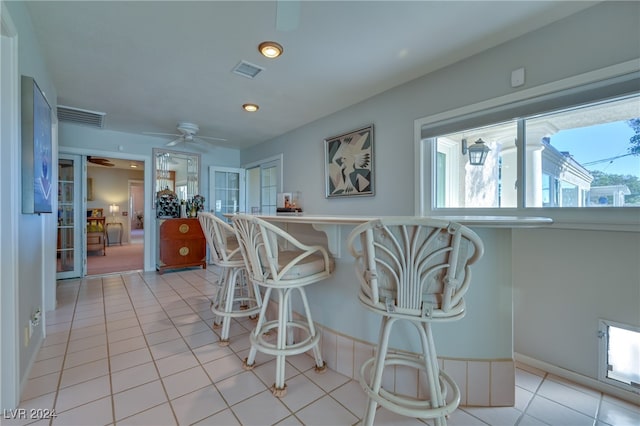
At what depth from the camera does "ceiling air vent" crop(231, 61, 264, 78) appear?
234 centimetres

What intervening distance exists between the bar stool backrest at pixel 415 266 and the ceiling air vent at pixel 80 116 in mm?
4094

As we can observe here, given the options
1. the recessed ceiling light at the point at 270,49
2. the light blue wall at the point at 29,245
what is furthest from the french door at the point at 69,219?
the recessed ceiling light at the point at 270,49

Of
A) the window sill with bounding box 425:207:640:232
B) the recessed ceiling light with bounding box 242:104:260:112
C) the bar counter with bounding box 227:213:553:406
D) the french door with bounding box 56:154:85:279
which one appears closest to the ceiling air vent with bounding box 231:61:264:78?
the recessed ceiling light with bounding box 242:104:260:112

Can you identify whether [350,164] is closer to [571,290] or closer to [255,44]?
[255,44]

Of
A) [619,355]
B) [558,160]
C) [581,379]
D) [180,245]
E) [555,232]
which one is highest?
[558,160]

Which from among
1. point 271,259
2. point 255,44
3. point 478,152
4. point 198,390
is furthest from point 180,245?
point 478,152

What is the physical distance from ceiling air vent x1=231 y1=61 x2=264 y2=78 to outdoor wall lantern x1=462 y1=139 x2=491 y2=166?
1992mm

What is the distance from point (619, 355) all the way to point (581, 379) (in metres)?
0.26

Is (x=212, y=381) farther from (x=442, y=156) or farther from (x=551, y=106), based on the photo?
(x=551, y=106)

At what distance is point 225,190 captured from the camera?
5.52 meters

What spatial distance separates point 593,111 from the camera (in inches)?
68.3

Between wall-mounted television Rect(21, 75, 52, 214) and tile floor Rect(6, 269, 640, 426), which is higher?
wall-mounted television Rect(21, 75, 52, 214)

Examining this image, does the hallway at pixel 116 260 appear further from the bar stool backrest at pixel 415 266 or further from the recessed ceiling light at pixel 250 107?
the bar stool backrest at pixel 415 266

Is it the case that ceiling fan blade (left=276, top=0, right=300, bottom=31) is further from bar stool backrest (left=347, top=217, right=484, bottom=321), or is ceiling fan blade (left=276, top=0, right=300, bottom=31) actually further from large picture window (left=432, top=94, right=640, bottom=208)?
large picture window (left=432, top=94, right=640, bottom=208)
